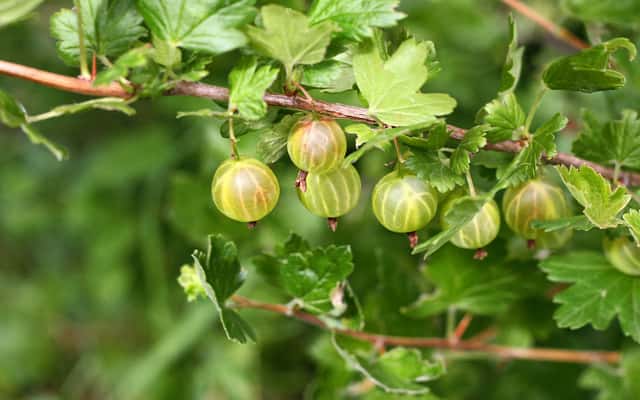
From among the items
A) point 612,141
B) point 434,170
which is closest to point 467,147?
point 434,170

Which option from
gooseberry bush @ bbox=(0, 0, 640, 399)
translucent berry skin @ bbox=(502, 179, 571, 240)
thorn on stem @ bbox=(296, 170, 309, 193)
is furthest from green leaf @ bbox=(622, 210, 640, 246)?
thorn on stem @ bbox=(296, 170, 309, 193)

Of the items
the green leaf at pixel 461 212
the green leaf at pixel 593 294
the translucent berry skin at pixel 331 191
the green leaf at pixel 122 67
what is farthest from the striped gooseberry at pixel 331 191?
the green leaf at pixel 593 294

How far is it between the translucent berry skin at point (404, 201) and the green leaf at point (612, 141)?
26 centimetres

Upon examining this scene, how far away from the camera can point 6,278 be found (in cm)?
209

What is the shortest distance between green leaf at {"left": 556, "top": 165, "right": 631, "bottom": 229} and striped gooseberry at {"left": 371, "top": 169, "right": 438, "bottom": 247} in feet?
0.49

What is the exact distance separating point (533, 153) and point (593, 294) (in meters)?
0.26

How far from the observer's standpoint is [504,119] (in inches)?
29.2

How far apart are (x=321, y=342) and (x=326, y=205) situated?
47 cm

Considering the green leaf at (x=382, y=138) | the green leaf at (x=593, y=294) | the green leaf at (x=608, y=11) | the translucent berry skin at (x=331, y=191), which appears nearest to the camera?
the green leaf at (x=382, y=138)

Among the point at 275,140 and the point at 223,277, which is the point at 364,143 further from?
the point at 223,277

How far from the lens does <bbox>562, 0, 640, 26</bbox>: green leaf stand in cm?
99

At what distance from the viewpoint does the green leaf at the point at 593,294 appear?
832 mm

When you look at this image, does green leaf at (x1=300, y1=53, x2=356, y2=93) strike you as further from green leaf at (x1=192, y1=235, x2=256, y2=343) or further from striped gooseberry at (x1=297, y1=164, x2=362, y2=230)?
green leaf at (x1=192, y1=235, x2=256, y2=343)

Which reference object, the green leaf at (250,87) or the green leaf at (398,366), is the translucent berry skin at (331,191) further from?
the green leaf at (398,366)
